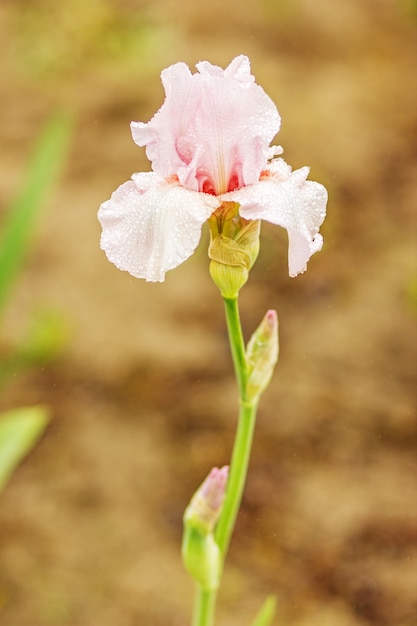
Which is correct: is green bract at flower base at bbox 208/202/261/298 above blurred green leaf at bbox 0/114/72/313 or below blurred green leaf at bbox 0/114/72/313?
above

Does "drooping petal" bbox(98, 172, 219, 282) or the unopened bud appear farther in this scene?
the unopened bud

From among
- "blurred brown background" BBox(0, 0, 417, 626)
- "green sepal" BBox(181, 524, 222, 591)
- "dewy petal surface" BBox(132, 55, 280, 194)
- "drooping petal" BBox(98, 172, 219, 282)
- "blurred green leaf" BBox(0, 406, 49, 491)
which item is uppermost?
"dewy petal surface" BBox(132, 55, 280, 194)

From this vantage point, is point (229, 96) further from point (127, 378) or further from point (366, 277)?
point (366, 277)

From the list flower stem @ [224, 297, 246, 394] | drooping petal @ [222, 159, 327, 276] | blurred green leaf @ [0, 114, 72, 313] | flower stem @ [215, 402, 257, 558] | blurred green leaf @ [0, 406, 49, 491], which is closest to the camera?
drooping petal @ [222, 159, 327, 276]

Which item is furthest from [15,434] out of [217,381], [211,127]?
[211,127]

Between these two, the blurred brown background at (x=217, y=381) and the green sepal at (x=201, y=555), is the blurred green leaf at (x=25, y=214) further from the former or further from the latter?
the green sepal at (x=201, y=555)

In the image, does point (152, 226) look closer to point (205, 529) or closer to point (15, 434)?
point (205, 529)

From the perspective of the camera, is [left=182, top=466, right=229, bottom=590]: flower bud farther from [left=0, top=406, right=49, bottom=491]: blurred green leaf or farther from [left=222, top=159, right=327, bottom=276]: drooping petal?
[left=0, top=406, right=49, bottom=491]: blurred green leaf

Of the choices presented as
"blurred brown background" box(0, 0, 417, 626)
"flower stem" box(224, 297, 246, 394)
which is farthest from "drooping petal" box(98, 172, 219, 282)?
"blurred brown background" box(0, 0, 417, 626)
